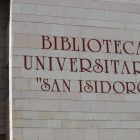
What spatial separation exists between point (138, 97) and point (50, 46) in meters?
4.65

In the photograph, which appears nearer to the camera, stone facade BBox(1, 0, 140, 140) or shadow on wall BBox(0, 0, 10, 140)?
stone facade BBox(1, 0, 140, 140)

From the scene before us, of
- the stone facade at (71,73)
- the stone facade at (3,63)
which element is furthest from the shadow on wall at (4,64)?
the stone facade at (71,73)

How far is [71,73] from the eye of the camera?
19.8m

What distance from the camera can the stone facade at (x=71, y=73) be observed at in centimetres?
1888

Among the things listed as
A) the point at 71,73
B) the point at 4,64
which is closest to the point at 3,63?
the point at 4,64

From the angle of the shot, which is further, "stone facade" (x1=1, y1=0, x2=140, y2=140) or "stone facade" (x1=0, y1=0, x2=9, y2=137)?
"stone facade" (x1=0, y1=0, x2=9, y2=137)

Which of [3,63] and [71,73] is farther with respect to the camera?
[3,63]

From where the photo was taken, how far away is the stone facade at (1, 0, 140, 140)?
1888cm

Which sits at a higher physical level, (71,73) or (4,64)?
(4,64)

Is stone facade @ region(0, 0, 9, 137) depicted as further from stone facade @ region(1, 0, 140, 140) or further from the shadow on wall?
stone facade @ region(1, 0, 140, 140)

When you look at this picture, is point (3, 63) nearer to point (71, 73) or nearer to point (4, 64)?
point (4, 64)

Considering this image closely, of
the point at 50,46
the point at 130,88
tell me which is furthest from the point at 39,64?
the point at 130,88

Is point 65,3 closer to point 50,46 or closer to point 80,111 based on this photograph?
point 50,46

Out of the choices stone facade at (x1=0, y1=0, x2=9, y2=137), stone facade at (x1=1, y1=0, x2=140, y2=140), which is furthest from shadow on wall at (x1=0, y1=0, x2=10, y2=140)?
stone facade at (x1=1, y1=0, x2=140, y2=140)
